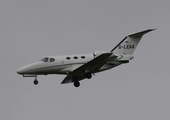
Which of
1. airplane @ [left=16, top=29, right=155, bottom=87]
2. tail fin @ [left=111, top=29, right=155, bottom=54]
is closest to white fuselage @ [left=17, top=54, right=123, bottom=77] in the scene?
airplane @ [left=16, top=29, right=155, bottom=87]

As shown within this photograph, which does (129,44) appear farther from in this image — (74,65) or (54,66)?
(54,66)

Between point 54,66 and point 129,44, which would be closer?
point 54,66

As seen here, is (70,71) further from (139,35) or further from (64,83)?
(139,35)

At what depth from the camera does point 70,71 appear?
3500 centimetres

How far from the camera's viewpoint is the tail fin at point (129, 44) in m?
36.9

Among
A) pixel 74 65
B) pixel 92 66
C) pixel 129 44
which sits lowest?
pixel 92 66

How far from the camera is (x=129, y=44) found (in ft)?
122

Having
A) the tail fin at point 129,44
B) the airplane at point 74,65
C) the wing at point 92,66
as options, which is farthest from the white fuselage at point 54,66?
the tail fin at point 129,44

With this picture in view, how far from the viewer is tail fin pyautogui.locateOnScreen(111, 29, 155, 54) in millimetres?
36906

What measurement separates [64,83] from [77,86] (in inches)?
93.8

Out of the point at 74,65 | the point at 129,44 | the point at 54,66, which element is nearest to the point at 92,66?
the point at 74,65

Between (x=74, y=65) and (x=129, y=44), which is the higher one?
(x=129, y=44)

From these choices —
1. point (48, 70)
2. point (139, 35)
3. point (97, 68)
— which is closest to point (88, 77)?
point (97, 68)

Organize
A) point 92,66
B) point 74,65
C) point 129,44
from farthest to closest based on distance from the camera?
point 129,44 < point 74,65 < point 92,66
